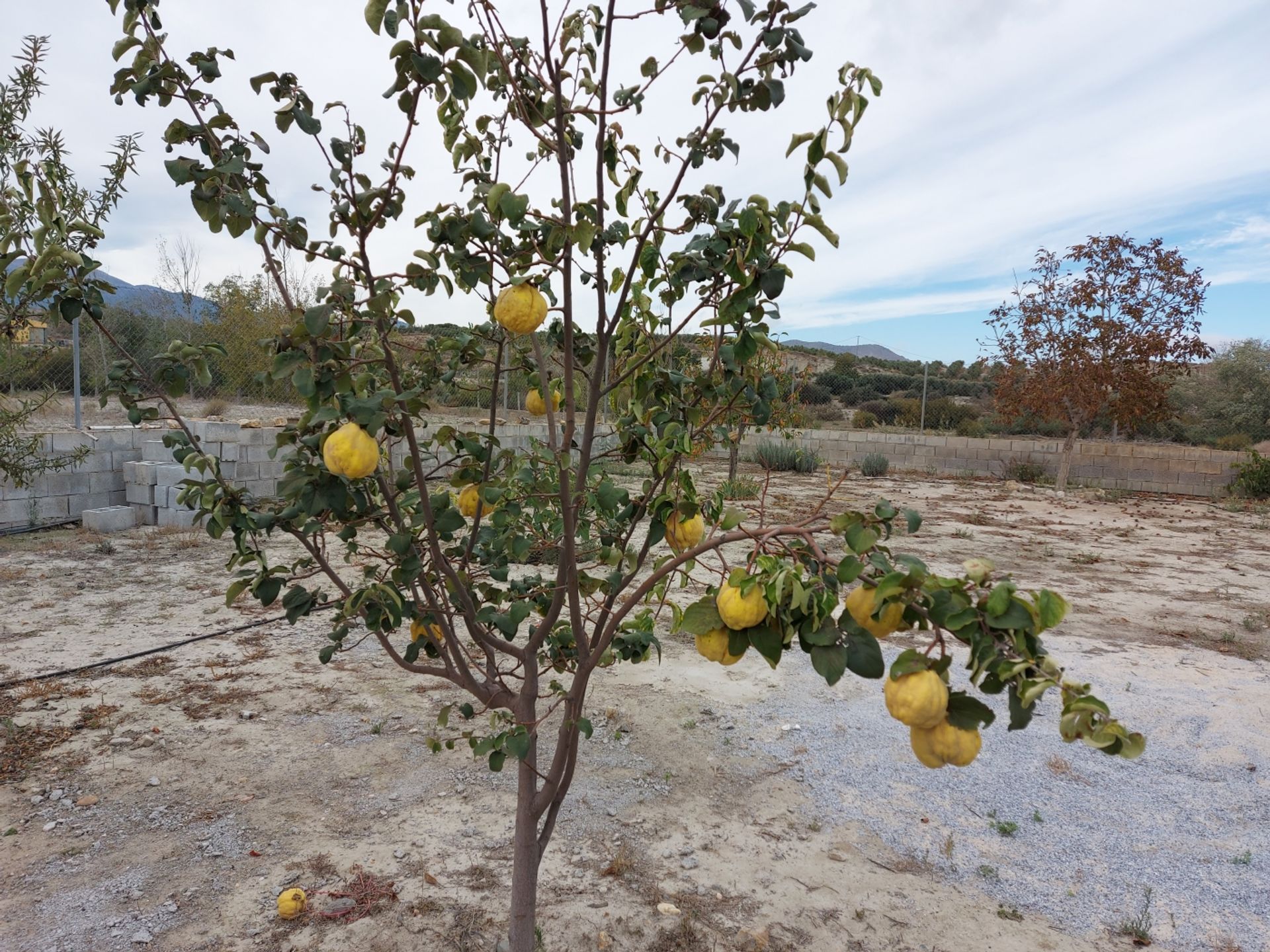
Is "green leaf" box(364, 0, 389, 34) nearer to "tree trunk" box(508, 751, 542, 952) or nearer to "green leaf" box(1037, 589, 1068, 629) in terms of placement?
"green leaf" box(1037, 589, 1068, 629)

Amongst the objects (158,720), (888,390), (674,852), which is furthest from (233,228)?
(888,390)

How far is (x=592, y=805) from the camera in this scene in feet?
8.66

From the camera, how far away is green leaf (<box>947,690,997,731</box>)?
2.76 ft

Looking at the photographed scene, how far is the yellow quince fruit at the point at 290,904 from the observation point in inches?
78.7

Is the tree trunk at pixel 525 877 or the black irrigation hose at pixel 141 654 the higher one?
the tree trunk at pixel 525 877

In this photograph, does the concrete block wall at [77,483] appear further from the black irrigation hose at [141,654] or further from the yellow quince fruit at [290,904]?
the yellow quince fruit at [290,904]

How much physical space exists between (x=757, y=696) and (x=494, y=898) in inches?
71.0

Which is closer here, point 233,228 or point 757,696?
point 233,228

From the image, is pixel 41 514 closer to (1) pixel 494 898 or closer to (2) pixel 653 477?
(1) pixel 494 898

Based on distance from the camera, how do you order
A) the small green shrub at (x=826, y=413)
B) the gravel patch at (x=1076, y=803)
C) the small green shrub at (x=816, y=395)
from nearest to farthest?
the gravel patch at (x=1076, y=803), the small green shrub at (x=826, y=413), the small green shrub at (x=816, y=395)

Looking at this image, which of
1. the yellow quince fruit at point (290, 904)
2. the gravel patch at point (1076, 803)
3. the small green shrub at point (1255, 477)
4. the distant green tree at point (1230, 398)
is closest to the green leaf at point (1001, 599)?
the gravel patch at point (1076, 803)

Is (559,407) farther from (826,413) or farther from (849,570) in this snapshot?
(826,413)

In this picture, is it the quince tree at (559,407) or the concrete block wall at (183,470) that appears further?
the concrete block wall at (183,470)

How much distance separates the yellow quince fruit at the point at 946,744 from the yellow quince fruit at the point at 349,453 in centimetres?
79
